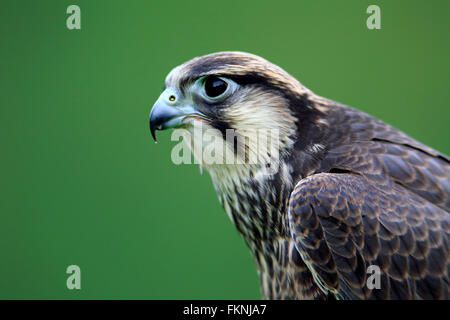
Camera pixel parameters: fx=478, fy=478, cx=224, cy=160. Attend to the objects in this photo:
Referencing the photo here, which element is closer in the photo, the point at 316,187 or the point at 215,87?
the point at 316,187

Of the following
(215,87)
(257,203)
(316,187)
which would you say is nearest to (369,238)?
(316,187)

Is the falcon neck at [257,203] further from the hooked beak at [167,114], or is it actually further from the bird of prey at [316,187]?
the hooked beak at [167,114]

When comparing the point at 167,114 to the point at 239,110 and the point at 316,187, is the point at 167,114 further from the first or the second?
the point at 316,187

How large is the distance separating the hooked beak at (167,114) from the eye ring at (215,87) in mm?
110

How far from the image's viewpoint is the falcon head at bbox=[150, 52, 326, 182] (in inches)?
88.1

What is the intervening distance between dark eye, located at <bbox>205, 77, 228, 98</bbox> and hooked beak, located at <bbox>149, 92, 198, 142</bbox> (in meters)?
0.11

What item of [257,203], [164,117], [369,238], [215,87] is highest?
[215,87]

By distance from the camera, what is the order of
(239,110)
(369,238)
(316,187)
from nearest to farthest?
Result: 1. (369,238)
2. (316,187)
3. (239,110)

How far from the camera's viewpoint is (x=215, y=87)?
229cm

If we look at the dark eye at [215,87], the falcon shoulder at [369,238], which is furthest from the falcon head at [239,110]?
the falcon shoulder at [369,238]

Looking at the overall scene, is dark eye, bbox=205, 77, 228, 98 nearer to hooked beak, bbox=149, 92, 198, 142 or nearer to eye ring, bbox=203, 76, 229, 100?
eye ring, bbox=203, 76, 229, 100

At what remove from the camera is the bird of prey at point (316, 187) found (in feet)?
6.15

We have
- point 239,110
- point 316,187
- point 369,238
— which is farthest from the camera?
point 239,110
